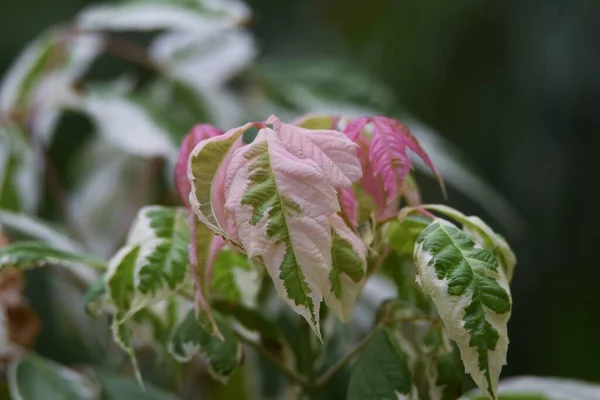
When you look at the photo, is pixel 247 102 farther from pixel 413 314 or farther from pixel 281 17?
pixel 281 17

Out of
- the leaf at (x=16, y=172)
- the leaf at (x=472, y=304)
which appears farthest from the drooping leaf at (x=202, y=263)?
the leaf at (x=16, y=172)

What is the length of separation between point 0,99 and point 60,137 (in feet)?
2.13

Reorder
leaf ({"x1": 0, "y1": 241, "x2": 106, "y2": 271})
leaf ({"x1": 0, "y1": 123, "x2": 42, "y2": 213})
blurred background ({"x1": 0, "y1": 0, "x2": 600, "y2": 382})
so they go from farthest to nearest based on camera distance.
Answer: blurred background ({"x1": 0, "y1": 0, "x2": 600, "y2": 382}) < leaf ({"x1": 0, "y1": 123, "x2": 42, "y2": 213}) < leaf ({"x1": 0, "y1": 241, "x2": 106, "y2": 271})

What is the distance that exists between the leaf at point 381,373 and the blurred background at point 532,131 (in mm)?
869

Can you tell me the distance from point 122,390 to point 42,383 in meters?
0.05

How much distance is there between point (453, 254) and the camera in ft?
1.08

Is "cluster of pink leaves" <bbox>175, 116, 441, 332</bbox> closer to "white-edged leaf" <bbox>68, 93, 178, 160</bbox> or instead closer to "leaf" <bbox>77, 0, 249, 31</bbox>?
"white-edged leaf" <bbox>68, 93, 178, 160</bbox>

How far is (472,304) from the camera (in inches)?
12.5

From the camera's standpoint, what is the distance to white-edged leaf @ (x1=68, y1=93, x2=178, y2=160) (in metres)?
0.61

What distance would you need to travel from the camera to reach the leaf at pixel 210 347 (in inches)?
15.0

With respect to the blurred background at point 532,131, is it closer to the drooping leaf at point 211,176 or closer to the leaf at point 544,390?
the leaf at point 544,390

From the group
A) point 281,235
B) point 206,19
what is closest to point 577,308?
point 206,19

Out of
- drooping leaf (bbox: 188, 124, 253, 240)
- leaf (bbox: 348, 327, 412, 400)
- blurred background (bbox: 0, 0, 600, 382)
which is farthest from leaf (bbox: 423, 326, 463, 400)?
blurred background (bbox: 0, 0, 600, 382)

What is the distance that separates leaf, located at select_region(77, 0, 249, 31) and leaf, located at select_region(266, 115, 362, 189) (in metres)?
0.37
